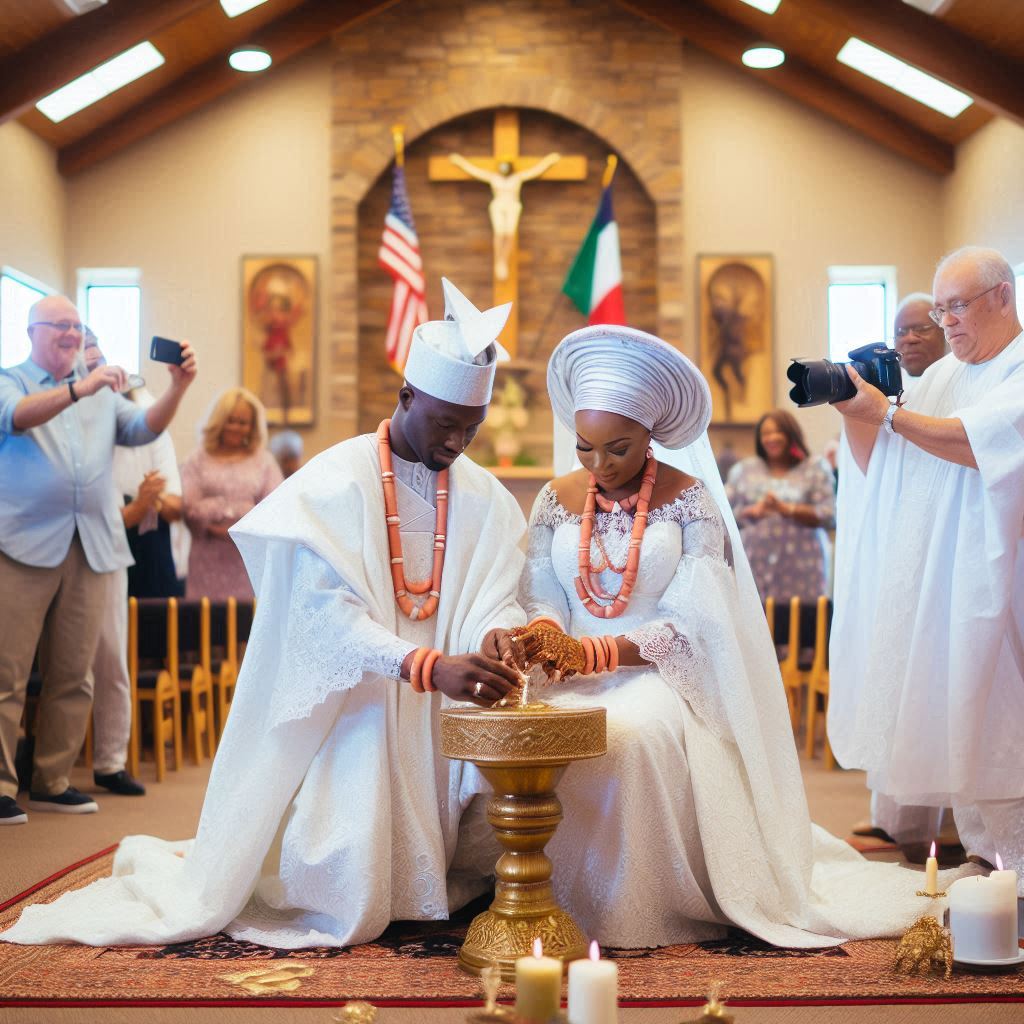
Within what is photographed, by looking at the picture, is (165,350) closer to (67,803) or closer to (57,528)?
(57,528)

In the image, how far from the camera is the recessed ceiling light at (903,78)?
1097 cm

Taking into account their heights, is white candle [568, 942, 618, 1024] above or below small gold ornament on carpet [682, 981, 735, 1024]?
above

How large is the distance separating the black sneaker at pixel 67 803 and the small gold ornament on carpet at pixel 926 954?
11.7 feet

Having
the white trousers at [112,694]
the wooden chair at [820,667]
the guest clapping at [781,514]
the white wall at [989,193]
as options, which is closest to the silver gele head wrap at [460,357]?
the white trousers at [112,694]

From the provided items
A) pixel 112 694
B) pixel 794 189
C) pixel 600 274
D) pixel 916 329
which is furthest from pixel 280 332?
pixel 916 329

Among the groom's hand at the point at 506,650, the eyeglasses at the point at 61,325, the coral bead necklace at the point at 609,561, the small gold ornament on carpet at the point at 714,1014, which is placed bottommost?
the small gold ornament on carpet at the point at 714,1014

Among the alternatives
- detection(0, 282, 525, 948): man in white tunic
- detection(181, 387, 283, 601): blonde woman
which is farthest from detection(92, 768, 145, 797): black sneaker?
detection(0, 282, 525, 948): man in white tunic

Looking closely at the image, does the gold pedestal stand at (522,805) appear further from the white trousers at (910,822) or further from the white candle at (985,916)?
the white trousers at (910,822)

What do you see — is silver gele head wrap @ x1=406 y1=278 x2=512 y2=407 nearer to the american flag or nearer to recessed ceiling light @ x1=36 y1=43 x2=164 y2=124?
the american flag

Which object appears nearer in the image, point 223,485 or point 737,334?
point 223,485

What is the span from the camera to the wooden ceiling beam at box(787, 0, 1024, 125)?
9.52m

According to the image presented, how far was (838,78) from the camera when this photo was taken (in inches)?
461

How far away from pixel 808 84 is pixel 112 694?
28.3ft

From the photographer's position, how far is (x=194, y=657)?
23.3 ft
